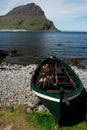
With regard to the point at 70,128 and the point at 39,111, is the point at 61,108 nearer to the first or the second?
the point at 70,128

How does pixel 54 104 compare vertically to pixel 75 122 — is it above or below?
above

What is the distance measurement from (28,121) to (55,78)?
540cm

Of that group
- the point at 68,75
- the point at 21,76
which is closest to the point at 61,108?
the point at 68,75

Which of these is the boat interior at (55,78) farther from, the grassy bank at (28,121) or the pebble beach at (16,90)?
the grassy bank at (28,121)

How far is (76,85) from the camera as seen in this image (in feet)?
65.4

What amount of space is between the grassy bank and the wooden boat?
31.2 inches

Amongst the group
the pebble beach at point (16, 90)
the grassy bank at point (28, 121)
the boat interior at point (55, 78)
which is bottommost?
the pebble beach at point (16, 90)

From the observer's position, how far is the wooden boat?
16.2 m

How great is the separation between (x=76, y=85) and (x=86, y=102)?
1.57m

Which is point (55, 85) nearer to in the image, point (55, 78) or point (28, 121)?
Answer: point (55, 78)

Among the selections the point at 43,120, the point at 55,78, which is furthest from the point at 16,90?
the point at 43,120

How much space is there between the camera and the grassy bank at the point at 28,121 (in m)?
16.8

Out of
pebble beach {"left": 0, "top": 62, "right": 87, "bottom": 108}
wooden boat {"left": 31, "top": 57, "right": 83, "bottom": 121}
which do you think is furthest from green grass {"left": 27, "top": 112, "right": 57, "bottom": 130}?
pebble beach {"left": 0, "top": 62, "right": 87, "bottom": 108}

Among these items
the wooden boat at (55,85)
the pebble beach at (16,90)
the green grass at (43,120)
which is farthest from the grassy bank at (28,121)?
the pebble beach at (16,90)
